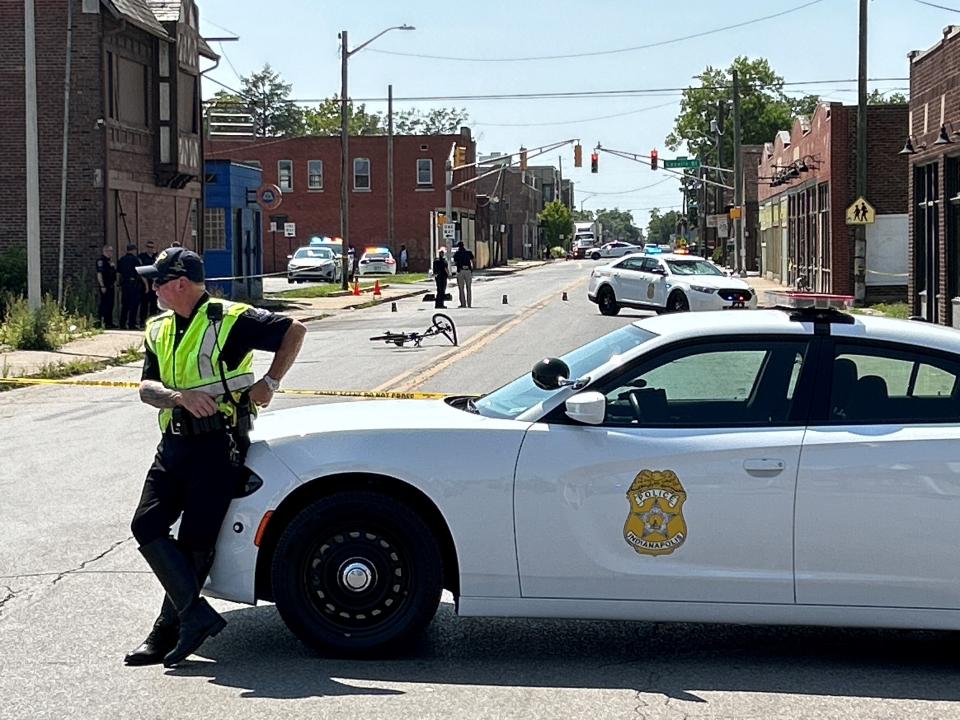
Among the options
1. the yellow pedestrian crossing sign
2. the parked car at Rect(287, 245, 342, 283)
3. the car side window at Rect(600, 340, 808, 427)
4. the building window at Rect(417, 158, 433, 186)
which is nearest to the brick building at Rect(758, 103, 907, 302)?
the yellow pedestrian crossing sign

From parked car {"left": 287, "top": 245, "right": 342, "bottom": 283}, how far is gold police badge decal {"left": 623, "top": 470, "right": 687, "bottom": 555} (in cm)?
5602

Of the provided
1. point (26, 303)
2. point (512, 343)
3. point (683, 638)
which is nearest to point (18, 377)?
point (26, 303)

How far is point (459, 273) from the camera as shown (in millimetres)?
39906

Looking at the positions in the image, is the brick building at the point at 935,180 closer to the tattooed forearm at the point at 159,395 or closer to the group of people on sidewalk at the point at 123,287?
the group of people on sidewalk at the point at 123,287

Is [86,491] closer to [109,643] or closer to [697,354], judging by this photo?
[109,643]

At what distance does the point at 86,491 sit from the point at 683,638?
224 inches

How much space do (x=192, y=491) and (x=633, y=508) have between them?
1885 millimetres

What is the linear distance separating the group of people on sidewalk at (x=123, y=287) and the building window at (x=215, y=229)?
11.9m

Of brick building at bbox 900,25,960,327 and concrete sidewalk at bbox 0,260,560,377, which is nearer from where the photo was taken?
concrete sidewalk at bbox 0,260,560,377

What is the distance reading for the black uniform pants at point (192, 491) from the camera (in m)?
6.15

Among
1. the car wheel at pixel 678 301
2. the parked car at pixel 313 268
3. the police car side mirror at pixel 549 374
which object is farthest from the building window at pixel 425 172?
the police car side mirror at pixel 549 374

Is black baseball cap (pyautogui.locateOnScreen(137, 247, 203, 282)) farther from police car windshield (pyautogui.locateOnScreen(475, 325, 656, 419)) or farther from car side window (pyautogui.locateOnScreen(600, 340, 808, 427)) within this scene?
car side window (pyautogui.locateOnScreen(600, 340, 808, 427))

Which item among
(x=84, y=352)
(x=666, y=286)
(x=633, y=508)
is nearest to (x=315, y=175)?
(x=666, y=286)

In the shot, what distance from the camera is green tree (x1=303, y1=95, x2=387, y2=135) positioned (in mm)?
152750
